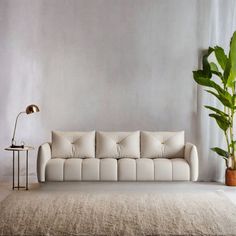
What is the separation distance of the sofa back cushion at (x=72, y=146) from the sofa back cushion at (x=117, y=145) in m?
0.10

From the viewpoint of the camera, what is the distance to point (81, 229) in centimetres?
84

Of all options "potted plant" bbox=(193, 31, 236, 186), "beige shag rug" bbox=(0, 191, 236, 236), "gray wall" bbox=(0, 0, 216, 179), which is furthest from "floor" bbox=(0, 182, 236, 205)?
"beige shag rug" bbox=(0, 191, 236, 236)

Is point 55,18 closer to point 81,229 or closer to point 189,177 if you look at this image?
point 189,177

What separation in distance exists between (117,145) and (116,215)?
3531 mm

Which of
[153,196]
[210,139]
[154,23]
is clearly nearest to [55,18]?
[154,23]

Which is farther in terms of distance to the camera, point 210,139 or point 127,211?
point 210,139

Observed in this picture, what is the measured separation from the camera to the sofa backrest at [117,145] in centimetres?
436

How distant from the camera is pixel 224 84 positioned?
454 centimetres

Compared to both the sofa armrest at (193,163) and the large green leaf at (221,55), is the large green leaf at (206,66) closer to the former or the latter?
the large green leaf at (221,55)

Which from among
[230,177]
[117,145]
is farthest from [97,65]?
[230,177]

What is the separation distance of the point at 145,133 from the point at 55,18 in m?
2.10

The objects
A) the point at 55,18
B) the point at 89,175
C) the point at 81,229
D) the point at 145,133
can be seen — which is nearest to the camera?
the point at 81,229

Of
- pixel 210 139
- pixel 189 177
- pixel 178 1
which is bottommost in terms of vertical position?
pixel 189 177

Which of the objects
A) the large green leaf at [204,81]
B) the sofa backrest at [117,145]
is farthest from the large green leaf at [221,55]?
the sofa backrest at [117,145]
